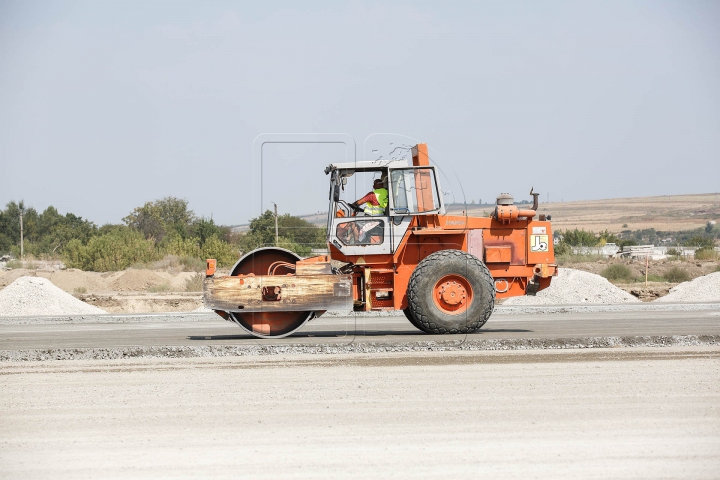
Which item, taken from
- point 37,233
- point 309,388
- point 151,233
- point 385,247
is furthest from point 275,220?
point 37,233

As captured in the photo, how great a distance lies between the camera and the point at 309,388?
9.43 m

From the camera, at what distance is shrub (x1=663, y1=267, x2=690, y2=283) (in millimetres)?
43094

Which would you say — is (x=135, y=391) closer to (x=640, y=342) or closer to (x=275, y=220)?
(x=275, y=220)

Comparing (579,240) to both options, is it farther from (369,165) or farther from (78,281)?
(369,165)

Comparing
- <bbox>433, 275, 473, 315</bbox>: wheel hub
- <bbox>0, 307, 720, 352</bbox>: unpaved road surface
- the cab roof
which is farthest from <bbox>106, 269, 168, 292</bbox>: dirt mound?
<bbox>433, 275, 473, 315</bbox>: wheel hub

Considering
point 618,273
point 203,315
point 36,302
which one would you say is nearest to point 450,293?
point 203,315

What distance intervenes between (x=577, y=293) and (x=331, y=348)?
18819 mm

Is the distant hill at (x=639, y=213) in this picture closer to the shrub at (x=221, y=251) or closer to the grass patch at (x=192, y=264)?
the grass patch at (x=192, y=264)

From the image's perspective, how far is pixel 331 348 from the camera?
1257 centimetres

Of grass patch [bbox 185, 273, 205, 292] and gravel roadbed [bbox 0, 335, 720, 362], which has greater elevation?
grass patch [bbox 185, 273, 205, 292]

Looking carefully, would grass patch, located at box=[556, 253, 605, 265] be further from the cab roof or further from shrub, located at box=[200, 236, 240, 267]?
the cab roof

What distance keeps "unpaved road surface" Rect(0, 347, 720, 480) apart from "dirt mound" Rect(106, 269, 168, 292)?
95.6 ft

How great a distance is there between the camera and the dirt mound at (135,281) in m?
40.1

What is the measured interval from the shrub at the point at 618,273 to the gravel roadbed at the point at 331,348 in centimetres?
3113
